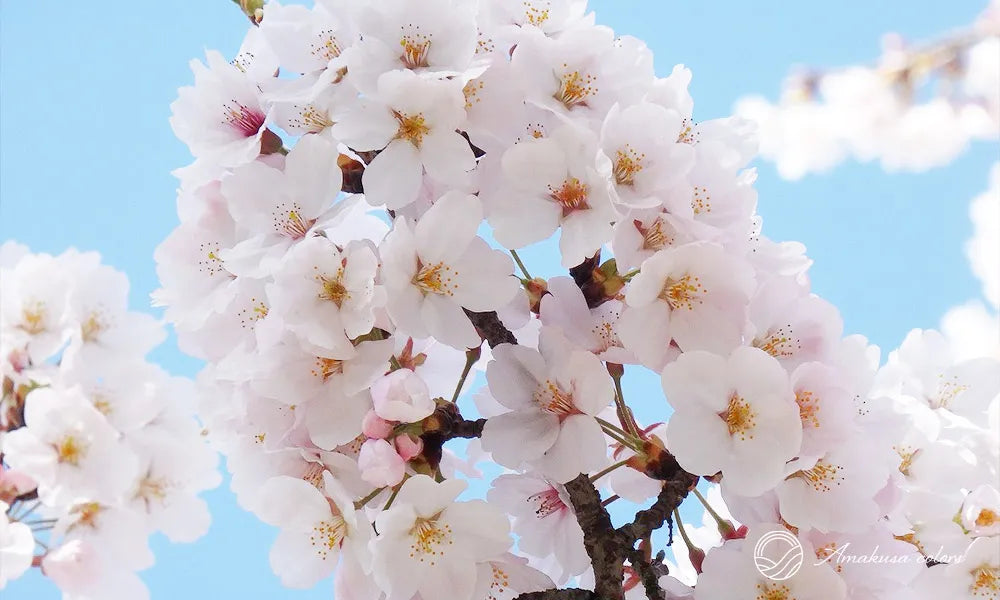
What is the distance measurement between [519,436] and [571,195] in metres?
0.15

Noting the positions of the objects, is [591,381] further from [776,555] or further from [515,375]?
[776,555]

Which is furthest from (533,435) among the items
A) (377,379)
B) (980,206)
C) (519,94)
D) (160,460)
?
(980,206)

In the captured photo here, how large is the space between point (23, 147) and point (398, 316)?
1.33m

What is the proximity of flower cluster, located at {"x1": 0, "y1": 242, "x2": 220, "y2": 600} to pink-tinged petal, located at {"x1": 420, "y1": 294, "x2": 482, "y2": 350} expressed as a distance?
0.76ft

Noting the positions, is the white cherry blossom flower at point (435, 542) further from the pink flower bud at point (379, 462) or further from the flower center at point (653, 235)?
the flower center at point (653, 235)

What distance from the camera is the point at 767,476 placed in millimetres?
587

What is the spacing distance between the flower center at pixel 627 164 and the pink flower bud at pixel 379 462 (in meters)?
0.22

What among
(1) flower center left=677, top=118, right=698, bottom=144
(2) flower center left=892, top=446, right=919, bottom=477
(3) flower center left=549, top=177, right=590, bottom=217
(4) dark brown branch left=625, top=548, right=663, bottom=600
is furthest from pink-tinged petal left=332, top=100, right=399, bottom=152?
(2) flower center left=892, top=446, right=919, bottom=477

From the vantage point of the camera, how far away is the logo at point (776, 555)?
0.63 m

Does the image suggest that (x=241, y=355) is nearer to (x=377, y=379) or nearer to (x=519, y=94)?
(x=377, y=379)

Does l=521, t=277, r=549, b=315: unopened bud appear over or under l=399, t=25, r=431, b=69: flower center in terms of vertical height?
under

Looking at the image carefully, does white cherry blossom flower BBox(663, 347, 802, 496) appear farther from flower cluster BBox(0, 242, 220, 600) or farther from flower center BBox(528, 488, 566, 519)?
flower cluster BBox(0, 242, 220, 600)

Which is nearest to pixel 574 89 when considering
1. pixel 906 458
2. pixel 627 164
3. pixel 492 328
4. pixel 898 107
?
pixel 627 164

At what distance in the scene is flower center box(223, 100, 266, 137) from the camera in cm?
67
